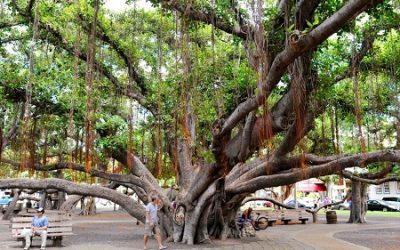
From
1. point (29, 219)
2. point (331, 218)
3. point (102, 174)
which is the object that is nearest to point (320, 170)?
point (102, 174)

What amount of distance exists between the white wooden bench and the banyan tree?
815mm

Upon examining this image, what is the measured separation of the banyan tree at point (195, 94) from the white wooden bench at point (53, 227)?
0.82 metres

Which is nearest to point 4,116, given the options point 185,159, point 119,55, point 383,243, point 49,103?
point 49,103

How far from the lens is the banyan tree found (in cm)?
703

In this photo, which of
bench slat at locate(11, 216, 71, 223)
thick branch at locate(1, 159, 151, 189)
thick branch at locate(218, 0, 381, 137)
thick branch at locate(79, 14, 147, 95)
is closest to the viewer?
thick branch at locate(218, 0, 381, 137)

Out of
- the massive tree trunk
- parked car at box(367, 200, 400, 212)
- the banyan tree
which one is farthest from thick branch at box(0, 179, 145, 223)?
parked car at box(367, 200, 400, 212)

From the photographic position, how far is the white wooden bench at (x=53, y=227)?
1102cm

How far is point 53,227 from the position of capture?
11258 mm

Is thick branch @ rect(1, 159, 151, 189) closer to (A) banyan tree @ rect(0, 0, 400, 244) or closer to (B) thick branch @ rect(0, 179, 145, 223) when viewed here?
(A) banyan tree @ rect(0, 0, 400, 244)

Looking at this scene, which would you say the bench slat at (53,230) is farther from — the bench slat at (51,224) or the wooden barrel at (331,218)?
the wooden barrel at (331,218)

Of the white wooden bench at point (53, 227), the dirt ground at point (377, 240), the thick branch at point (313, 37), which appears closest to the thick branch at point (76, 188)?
the white wooden bench at point (53, 227)

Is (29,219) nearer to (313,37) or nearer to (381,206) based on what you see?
(313,37)

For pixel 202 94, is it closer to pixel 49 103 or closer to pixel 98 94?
pixel 98 94

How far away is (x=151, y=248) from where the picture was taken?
35.0ft
